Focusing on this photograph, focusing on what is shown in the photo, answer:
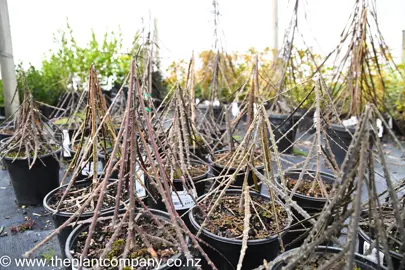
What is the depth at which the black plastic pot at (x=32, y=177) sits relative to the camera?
179cm

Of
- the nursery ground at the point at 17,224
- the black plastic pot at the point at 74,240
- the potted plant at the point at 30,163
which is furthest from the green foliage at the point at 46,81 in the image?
the black plastic pot at the point at 74,240

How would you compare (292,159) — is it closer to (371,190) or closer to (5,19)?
(371,190)

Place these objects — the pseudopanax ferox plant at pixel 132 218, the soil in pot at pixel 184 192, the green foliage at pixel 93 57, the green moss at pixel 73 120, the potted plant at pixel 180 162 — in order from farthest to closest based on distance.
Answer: the green foliage at pixel 93 57, the green moss at pixel 73 120, the soil in pot at pixel 184 192, the potted plant at pixel 180 162, the pseudopanax ferox plant at pixel 132 218

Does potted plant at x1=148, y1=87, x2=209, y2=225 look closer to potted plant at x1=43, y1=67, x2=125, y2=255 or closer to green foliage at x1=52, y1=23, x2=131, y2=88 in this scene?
potted plant at x1=43, y1=67, x2=125, y2=255

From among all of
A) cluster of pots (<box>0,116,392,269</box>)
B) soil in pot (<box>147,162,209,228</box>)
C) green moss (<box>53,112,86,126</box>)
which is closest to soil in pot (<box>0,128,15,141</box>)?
green moss (<box>53,112,86,126</box>)

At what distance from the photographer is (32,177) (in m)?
1.81

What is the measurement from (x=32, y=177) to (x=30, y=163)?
0.30 ft

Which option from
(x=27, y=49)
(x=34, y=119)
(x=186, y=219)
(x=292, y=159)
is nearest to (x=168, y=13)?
(x=27, y=49)

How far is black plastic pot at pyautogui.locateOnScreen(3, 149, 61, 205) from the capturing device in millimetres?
1791

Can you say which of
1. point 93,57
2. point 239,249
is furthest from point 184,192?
point 93,57

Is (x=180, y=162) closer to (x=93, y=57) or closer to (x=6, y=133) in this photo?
(x=6, y=133)

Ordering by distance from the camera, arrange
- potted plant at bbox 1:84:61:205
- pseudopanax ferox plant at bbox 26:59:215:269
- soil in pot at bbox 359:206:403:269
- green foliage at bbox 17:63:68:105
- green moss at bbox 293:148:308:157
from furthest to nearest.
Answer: green foliage at bbox 17:63:68:105 < green moss at bbox 293:148:308:157 < potted plant at bbox 1:84:61:205 < soil in pot at bbox 359:206:403:269 < pseudopanax ferox plant at bbox 26:59:215:269

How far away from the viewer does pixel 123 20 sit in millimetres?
4469

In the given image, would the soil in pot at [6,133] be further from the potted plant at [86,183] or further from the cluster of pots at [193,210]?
the potted plant at [86,183]
